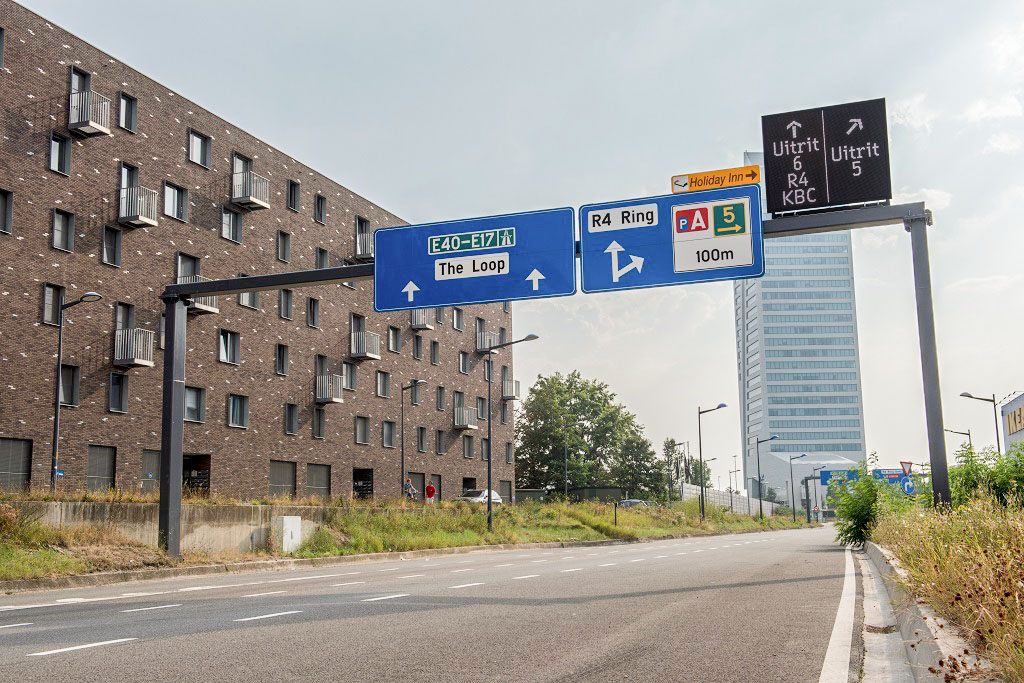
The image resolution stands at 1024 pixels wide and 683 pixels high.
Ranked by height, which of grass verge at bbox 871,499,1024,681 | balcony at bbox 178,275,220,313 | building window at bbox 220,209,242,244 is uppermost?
building window at bbox 220,209,242,244

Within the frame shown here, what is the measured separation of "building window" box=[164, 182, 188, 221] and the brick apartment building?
87 mm

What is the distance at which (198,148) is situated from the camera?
41.0 meters

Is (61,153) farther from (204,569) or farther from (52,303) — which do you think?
(204,569)

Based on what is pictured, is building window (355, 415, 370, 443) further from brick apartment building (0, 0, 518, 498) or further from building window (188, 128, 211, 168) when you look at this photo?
building window (188, 128, 211, 168)

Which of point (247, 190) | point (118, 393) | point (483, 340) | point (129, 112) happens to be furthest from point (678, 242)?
point (483, 340)

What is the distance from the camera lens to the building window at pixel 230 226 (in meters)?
42.0

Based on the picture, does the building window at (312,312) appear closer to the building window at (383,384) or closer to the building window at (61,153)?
the building window at (383,384)

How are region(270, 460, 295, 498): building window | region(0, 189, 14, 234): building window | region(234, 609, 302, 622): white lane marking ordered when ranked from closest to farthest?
region(234, 609, 302, 622): white lane marking
region(0, 189, 14, 234): building window
region(270, 460, 295, 498): building window

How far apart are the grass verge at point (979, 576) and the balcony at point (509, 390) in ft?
185

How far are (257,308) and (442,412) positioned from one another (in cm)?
1858

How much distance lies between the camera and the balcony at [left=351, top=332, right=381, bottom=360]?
168 ft

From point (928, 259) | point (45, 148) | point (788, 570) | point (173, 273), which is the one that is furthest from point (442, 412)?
point (928, 259)

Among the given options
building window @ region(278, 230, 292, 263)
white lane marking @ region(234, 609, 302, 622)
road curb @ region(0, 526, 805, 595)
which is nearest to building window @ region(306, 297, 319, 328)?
building window @ region(278, 230, 292, 263)

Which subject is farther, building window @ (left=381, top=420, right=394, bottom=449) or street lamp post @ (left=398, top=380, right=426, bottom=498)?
building window @ (left=381, top=420, right=394, bottom=449)
